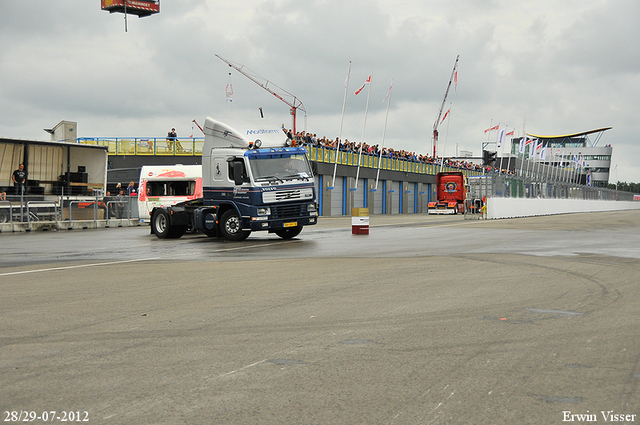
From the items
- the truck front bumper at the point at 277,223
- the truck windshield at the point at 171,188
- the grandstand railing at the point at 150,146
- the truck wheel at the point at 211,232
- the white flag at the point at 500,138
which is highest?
the white flag at the point at 500,138

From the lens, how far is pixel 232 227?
20016 millimetres

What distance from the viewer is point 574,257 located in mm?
13883

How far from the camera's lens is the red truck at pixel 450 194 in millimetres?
57031

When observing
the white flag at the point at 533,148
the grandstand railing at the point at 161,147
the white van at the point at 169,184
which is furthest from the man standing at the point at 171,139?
the white flag at the point at 533,148

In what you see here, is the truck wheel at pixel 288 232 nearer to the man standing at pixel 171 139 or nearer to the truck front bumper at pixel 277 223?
the truck front bumper at pixel 277 223

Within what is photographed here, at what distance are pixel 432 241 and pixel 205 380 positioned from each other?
14.9m

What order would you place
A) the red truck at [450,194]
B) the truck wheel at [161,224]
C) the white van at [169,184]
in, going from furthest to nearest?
the red truck at [450,194]
the white van at [169,184]
the truck wheel at [161,224]

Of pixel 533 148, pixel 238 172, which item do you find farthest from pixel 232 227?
pixel 533 148

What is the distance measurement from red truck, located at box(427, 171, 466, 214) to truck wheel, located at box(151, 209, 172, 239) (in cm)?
3789

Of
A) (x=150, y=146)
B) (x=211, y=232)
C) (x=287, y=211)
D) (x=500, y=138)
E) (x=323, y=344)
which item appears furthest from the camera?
(x=500, y=138)

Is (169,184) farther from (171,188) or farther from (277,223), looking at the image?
(277,223)

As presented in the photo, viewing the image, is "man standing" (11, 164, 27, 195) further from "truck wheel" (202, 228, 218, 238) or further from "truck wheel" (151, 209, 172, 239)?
"truck wheel" (202, 228, 218, 238)

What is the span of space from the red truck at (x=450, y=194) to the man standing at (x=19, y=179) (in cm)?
3708

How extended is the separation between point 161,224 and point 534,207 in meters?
33.3
